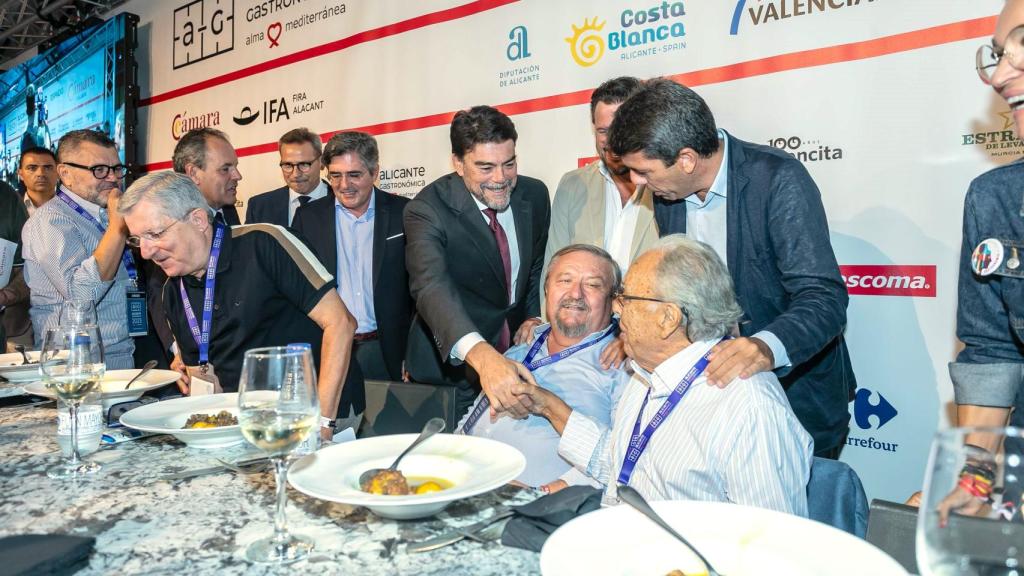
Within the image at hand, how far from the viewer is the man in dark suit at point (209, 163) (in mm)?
3785

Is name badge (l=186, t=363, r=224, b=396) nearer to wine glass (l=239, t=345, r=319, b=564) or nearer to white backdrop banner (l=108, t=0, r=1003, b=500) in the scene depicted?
wine glass (l=239, t=345, r=319, b=564)

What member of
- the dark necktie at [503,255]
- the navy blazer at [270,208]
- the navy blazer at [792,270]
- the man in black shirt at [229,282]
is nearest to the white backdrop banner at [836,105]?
the navy blazer at [792,270]

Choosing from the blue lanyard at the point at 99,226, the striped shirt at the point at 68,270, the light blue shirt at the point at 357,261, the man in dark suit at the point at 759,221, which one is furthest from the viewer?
the light blue shirt at the point at 357,261

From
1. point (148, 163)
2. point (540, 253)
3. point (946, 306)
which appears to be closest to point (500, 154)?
point (540, 253)

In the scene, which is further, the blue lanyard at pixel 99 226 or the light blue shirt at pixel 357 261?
the light blue shirt at pixel 357 261

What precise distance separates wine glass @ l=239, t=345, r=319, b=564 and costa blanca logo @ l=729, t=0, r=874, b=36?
2.65 m

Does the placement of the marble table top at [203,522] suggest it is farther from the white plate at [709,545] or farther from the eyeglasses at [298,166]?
the eyeglasses at [298,166]

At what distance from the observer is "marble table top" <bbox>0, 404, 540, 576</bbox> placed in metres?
1.04

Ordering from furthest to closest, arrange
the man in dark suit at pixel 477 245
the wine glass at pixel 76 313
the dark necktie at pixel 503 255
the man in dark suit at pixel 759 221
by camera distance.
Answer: the dark necktie at pixel 503 255 < the man in dark suit at pixel 477 245 < the man in dark suit at pixel 759 221 < the wine glass at pixel 76 313

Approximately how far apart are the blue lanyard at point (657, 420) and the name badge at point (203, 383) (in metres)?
1.17

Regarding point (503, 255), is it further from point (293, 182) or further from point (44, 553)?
point (44, 553)

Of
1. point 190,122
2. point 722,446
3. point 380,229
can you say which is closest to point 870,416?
point 722,446

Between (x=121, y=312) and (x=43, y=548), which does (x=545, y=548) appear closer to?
(x=43, y=548)

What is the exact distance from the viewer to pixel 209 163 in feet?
12.5
